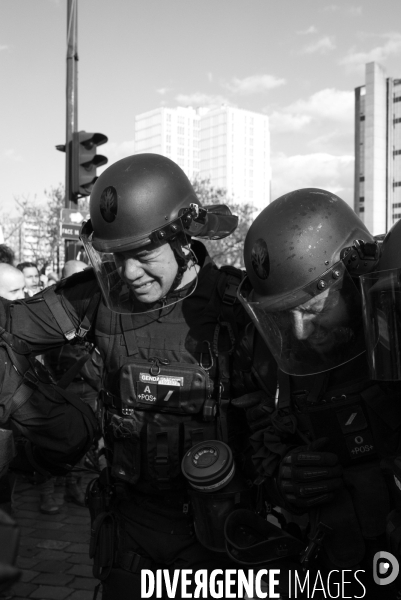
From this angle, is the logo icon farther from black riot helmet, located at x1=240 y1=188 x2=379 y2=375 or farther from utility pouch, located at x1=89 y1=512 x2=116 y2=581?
utility pouch, located at x1=89 y1=512 x2=116 y2=581

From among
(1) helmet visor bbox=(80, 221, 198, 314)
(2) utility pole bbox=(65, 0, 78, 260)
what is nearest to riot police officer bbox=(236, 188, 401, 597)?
(1) helmet visor bbox=(80, 221, 198, 314)

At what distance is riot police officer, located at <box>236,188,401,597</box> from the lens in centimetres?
199

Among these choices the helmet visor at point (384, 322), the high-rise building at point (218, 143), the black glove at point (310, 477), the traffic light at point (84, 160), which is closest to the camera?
the helmet visor at point (384, 322)

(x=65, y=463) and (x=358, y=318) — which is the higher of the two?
(x=358, y=318)

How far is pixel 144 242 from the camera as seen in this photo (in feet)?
7.95

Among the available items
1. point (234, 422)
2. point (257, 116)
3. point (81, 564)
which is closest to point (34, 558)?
point (81, 564)

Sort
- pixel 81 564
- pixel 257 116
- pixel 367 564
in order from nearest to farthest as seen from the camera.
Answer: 1. pixel 367 564
2. pixel 81 564
3. pixel 257 116

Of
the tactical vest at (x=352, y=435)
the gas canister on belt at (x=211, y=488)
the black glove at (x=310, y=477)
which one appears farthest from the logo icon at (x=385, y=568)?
the gas canister on belt at (x=211, y=488)

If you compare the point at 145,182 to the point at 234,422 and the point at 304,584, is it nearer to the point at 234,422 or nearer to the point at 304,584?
the point at 234,422

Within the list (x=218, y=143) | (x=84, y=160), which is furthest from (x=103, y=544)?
(x=218, y=143)

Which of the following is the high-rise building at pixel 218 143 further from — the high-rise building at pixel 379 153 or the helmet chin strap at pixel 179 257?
the helmet chin strap at pixel 179 257

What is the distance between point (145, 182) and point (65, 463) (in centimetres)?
112

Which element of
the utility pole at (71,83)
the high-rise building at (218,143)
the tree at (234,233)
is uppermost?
the high-rise building at (218,143)

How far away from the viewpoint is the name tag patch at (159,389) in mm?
2379
